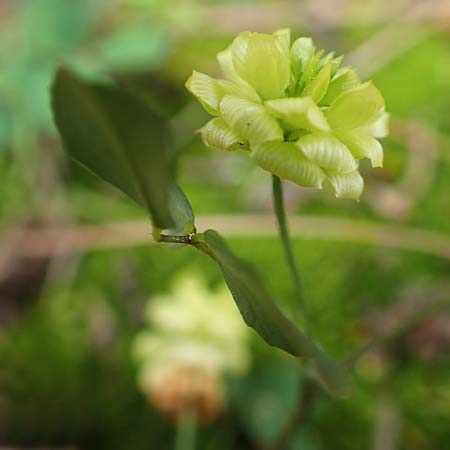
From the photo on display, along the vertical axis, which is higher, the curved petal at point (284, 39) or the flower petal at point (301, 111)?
the curved petal at point (284, 39)

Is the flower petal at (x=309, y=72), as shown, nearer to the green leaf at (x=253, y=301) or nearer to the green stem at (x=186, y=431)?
the green leaf at (x=253, y=301)

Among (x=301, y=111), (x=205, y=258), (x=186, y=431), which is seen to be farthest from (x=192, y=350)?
(x=301, y=111)

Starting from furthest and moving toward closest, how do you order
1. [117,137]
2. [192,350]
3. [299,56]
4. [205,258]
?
[205,258], [192,350], [299,56], [117,137]

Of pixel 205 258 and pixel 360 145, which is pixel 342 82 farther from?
pixel 205 258

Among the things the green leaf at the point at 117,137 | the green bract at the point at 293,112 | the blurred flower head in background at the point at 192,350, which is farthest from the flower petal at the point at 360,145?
the blurred flower head in background at the point at 192,350

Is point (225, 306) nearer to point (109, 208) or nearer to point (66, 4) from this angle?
point (109, 208)

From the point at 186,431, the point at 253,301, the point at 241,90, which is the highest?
the point at 241,90

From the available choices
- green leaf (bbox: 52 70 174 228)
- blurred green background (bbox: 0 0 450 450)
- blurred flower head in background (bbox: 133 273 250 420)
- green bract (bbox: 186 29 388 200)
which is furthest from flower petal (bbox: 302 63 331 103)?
blurred flower head in background (bbox: 133 273 250 420)
